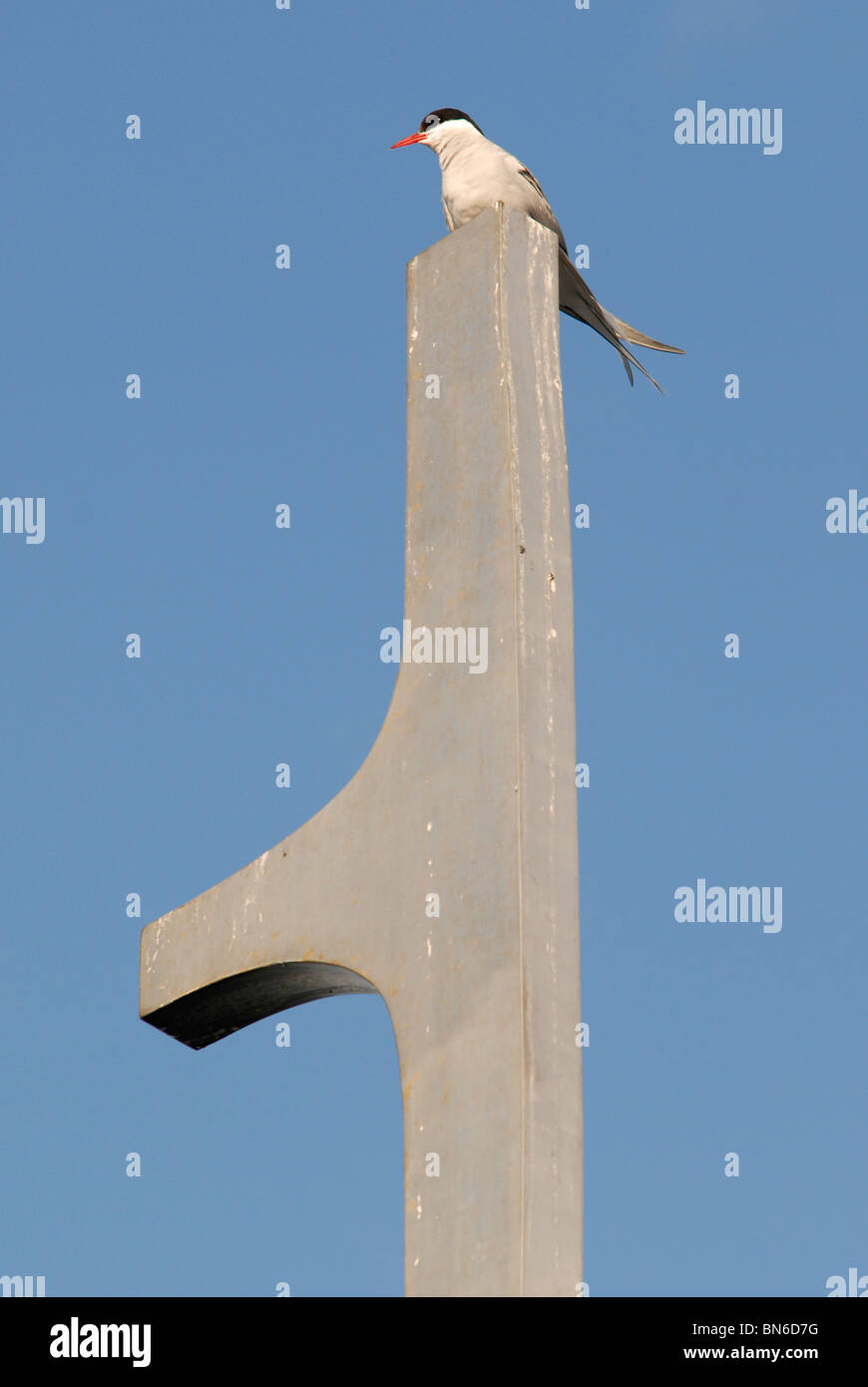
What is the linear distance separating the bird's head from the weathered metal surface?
5.28 ft

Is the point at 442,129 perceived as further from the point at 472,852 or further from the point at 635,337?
the point at 472,852

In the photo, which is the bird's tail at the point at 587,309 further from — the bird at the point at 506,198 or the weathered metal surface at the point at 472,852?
the weathered metal surface at the point at 472,852

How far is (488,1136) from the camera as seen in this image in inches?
236

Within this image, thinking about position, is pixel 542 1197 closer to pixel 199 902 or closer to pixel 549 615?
pixel 549 615

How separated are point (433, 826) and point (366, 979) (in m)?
0.62

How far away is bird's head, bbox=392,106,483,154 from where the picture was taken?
8868 mm

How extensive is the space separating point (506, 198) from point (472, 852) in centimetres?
299

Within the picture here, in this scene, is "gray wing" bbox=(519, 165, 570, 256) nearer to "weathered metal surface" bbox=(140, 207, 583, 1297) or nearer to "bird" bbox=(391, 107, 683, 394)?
"bird" bbox=(391, 107, 683, 394)

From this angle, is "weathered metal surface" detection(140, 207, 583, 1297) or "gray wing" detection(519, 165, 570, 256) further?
"gray wing" detection(519, 165, 570, 256)

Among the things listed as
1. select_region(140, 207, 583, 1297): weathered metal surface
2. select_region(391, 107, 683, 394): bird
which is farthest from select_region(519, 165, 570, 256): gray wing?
select_region(140, 207, 583, 1297): weathered metal surface

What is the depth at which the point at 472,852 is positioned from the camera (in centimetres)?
634

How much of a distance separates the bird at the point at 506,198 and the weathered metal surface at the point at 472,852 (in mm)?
742

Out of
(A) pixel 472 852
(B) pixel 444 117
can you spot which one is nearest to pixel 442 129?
(B) pixel 444 117
